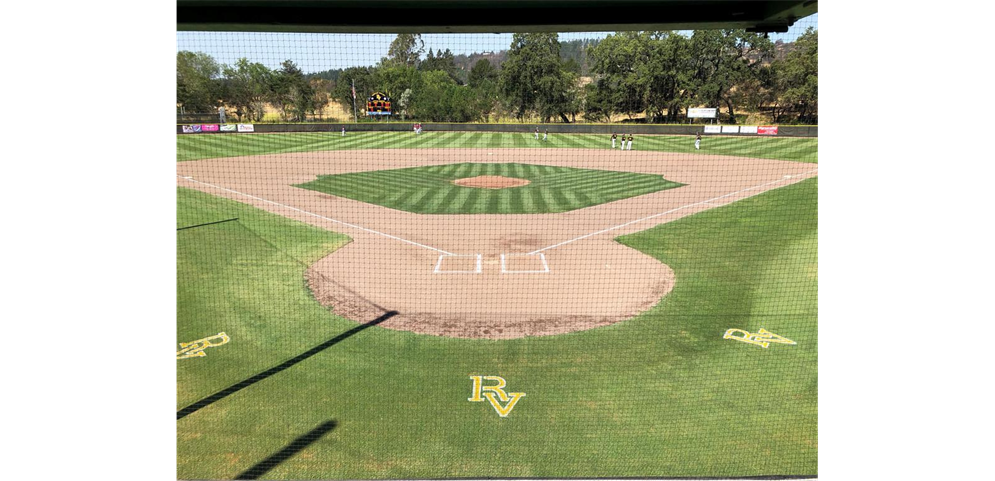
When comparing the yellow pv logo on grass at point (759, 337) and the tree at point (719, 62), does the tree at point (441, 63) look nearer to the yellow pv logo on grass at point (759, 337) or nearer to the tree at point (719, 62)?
the tree at point (719, 62)

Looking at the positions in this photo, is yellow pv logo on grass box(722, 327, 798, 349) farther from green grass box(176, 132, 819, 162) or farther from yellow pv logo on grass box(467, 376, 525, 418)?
green grass box(176, 132, 819, 162)

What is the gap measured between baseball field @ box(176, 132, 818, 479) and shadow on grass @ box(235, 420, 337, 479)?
0.06 ft

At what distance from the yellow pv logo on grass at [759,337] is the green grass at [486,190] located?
809cm

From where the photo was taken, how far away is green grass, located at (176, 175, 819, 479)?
515 cm

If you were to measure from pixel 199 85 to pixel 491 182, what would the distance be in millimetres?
22222

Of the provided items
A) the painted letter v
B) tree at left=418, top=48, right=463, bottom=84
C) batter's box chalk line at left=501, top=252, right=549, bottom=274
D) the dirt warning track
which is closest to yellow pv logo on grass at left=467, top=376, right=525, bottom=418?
the painted letter v

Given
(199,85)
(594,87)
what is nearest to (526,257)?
(594,87)

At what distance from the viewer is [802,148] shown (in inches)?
1123

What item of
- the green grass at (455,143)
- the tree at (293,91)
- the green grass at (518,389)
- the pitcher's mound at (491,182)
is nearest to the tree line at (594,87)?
the tree at (293,91)

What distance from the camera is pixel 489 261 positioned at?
35.7 ft

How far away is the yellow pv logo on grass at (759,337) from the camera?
7531 mm
